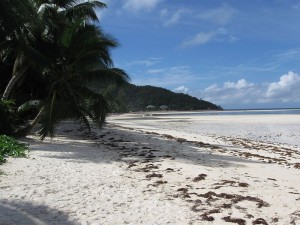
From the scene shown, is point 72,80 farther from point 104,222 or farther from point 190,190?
point 104,222

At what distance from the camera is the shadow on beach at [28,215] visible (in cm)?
497

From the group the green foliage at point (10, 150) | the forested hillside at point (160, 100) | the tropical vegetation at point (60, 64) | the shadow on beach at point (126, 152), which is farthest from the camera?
the forested hillside at point (160, 100)

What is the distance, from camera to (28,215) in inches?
205

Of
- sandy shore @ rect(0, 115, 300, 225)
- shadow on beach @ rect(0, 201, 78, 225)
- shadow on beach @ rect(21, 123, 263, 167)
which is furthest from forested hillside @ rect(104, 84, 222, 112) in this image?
shadow on beach @ rect(0, 201, 78, 225)

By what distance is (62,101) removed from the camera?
13.7 m

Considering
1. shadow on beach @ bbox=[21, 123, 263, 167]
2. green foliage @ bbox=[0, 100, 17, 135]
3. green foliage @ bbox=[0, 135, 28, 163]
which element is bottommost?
shadow on beach @ bbox=[21, 123, 263, 167]

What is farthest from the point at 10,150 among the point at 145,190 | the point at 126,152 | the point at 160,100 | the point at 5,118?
the point at 160,100

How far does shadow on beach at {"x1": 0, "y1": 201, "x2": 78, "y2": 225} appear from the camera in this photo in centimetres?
497

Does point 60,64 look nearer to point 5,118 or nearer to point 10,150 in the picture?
point 5,118

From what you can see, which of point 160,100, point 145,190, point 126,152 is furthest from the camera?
point 160,100

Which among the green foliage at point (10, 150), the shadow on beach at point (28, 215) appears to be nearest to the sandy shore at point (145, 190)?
the shadow on beach at point (28, 215)

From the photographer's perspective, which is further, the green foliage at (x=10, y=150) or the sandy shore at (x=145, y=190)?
the green foliage at (x=10, y=150)

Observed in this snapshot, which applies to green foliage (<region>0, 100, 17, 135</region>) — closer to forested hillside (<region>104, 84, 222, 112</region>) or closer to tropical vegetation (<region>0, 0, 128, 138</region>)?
tropical vegetation (<region>0, 0, 128, 138</region>)

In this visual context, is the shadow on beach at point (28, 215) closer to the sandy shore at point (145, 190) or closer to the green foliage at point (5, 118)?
the sandy shore at point (145, 190)
